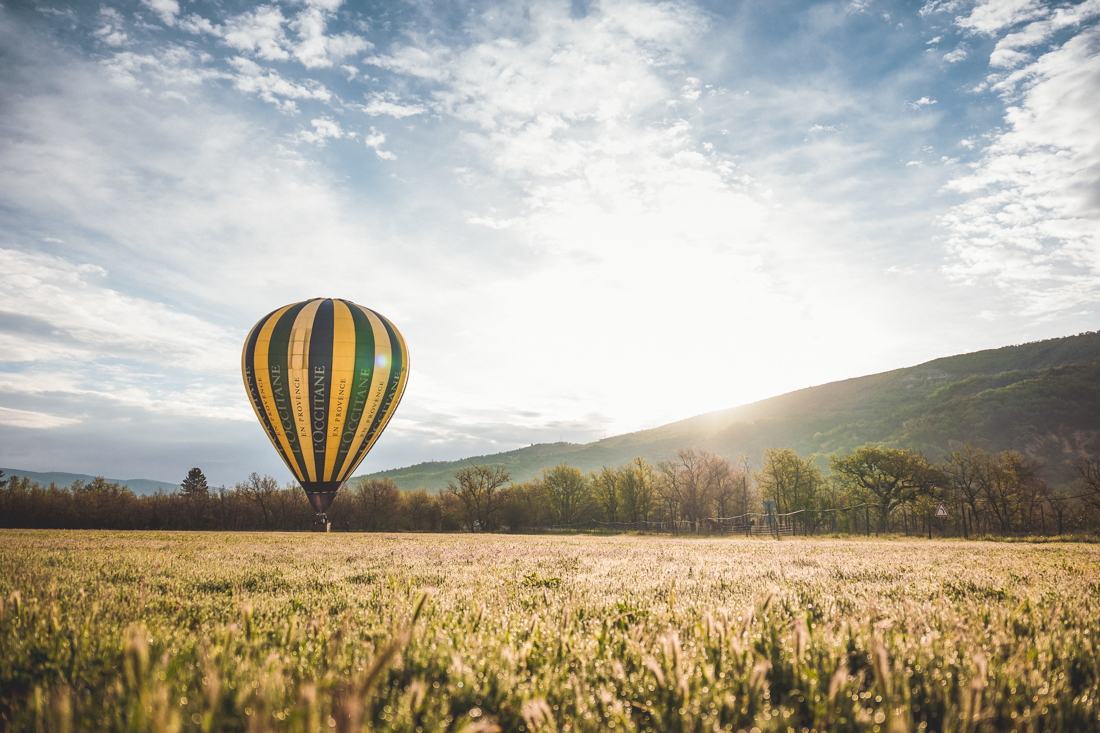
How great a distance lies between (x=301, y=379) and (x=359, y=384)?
320 cm

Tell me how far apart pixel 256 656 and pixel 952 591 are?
21.1ft

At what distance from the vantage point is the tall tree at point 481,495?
71.8 m

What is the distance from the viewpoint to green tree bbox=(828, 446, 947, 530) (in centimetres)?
5856

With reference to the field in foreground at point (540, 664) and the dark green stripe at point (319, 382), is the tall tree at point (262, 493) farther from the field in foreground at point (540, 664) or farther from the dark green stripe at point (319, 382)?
the field in foreground at point (540, 664)

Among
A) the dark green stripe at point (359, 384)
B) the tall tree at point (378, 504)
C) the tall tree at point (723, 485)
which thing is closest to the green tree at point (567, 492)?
the tall tree at point (723, 485)

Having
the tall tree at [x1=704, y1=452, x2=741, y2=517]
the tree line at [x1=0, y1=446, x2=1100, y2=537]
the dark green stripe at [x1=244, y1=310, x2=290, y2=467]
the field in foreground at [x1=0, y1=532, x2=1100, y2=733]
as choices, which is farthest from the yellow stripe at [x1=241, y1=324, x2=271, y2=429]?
the tall tree at [x1=704, y1=452, x2=741, y2=517]

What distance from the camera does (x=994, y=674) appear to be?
→ 6.87 feet

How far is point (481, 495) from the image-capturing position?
72375 millimetres

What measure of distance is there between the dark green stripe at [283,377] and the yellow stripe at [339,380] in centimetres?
191

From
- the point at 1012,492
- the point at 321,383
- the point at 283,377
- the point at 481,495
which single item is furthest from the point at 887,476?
the point at 283,377

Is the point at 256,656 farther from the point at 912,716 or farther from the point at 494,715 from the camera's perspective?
the point at 912,716

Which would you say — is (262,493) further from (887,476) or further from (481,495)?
(887,476)

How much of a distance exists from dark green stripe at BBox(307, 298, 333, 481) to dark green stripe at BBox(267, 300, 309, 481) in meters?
1.05

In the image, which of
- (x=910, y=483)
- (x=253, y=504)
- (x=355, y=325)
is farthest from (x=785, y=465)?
(x=253, y=504)
